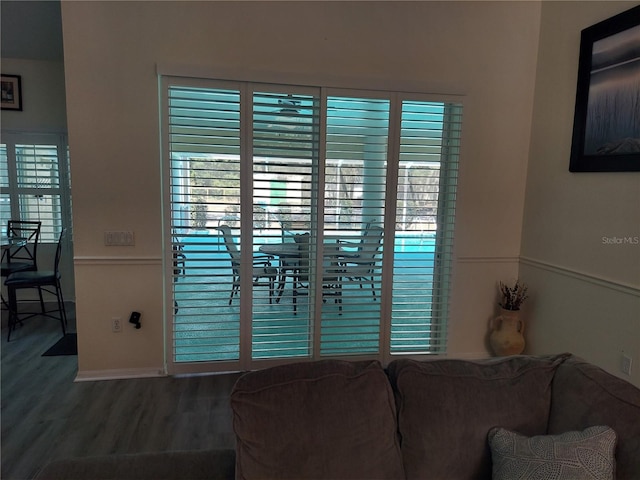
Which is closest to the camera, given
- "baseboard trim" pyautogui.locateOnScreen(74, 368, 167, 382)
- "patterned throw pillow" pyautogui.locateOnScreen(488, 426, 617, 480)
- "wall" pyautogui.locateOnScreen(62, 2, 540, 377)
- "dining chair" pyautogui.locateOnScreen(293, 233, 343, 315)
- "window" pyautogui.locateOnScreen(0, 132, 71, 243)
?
"patterned throw pillow" pyautogui.locateOnScreen(488, 426, 617, 480)

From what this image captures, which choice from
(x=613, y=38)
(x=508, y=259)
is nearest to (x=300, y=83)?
(x=613, y=38)

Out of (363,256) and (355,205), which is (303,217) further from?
(363,256)

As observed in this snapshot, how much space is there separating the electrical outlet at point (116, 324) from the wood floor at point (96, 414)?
14.7 inches

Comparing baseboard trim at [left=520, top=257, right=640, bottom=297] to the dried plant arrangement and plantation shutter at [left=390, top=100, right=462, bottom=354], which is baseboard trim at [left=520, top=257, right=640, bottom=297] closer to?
the dried plant arrangement

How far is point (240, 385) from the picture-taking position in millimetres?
1183

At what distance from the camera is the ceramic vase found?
3127 mm

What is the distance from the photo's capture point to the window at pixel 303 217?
2.79 metres

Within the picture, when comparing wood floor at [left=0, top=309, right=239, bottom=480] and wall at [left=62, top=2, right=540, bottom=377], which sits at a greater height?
wall at [left=62, top=2, right=540, bottom=377]

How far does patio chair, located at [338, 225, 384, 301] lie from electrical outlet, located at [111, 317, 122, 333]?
1699 mm

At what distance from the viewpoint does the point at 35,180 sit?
4.40 meters

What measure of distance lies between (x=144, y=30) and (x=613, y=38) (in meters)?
2.97

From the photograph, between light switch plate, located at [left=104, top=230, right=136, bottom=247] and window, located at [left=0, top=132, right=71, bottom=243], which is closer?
light switch plate, located at [left=104, top=230, right=136, bottom=247]

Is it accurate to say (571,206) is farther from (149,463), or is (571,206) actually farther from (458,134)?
(149,463)

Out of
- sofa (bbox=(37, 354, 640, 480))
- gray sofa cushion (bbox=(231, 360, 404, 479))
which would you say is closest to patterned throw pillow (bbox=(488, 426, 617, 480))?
sofa (bbox=(37, 354, 640, 480))
